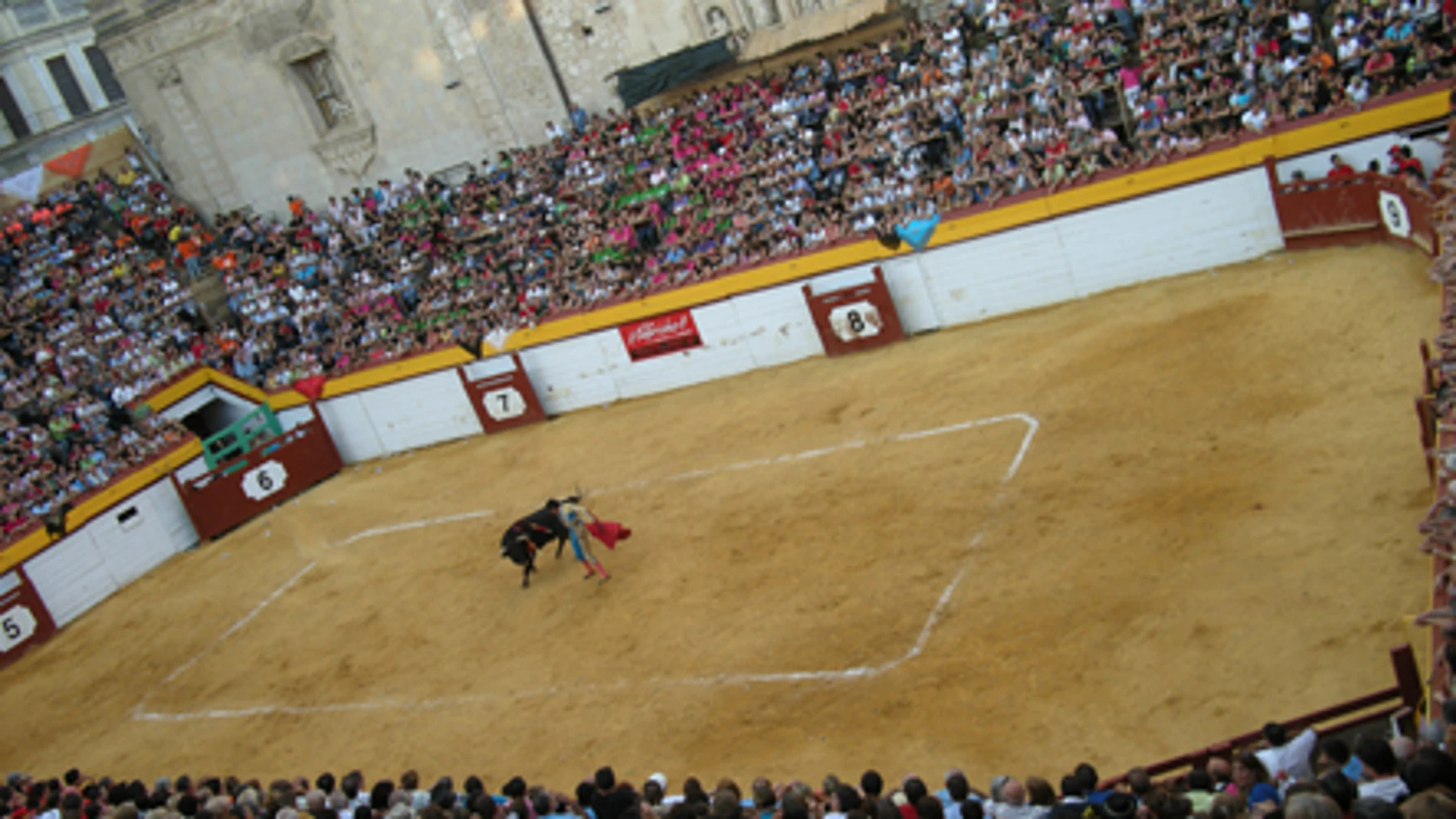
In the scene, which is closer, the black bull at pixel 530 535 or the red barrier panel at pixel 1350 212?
the red barrier panel at pixel 1350 212

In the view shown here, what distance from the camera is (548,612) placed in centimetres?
1780

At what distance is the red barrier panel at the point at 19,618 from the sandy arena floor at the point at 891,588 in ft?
1.84

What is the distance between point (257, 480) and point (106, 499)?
131 inches

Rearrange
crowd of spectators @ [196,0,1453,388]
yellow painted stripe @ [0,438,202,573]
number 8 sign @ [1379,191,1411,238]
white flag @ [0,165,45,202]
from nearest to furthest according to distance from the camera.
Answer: number 8 sign @ [1379,191,1411,238] < crowd of spectators @ [196,0,1453,388] < yellow painted stripe @ [0,438,202,573] < white flag @ [0,165,45,202]

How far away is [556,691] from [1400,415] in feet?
36.2

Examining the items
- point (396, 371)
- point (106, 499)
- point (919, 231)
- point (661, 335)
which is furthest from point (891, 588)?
point (106, 499)

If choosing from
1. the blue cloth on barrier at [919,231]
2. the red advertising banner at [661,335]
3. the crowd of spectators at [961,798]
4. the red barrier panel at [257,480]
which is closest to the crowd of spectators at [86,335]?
the red barrier panel at [257,480]

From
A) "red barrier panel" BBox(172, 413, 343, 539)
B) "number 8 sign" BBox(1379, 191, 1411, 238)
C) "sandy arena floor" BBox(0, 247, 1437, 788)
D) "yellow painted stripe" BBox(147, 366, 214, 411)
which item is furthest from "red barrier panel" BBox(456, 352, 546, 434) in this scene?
"number 8 sign" BBox(1379, 191, 1411, 238)

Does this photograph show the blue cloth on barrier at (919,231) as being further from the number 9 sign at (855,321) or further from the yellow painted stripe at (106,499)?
the yellow painted stripe at (106,499)

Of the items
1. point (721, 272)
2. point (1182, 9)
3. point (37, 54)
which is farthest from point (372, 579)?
point (37, 54)

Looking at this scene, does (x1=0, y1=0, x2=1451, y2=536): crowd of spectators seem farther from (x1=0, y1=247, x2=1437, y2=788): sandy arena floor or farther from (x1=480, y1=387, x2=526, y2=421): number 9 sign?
(x1=0, y1=247, x2=1437, y2=788): sandy arena floor

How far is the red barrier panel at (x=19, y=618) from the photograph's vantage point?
24.0m

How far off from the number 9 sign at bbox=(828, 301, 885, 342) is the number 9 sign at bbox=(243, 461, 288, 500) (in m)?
14.6

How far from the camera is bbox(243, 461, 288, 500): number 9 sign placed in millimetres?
28516
